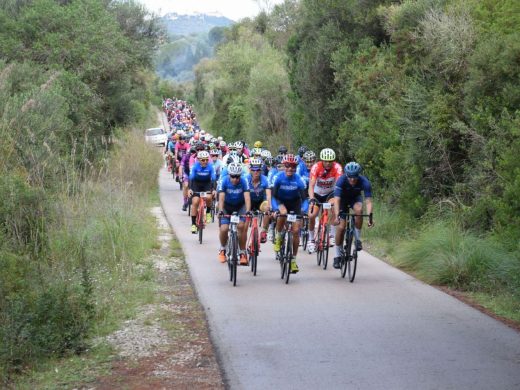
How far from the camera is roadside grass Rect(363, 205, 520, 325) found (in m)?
12.2

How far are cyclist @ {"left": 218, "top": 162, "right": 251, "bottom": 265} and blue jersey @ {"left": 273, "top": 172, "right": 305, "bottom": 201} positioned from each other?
60 centimetres

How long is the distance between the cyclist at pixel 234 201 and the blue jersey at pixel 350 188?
1506 millimetres

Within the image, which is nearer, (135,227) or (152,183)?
(135,227)

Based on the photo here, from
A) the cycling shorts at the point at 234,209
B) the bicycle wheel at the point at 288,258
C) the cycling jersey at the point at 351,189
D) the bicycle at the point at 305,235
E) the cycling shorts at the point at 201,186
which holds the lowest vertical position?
the bicycle at the point at 305,235

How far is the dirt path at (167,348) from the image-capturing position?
8281 mm

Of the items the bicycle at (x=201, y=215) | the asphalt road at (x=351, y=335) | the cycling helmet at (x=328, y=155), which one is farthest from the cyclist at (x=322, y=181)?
the bicycle at (x=201, y=215)

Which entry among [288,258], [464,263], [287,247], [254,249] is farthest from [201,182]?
[464,263]

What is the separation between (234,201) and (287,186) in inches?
38.3

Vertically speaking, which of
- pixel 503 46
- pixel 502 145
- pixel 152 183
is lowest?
pixel 152 183

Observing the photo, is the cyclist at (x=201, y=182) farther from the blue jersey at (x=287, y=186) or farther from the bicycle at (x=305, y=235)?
the blue jersey at (x=287, y=186)

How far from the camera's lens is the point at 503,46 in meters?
16.2

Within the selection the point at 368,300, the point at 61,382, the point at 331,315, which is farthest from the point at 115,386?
the point at 368,300

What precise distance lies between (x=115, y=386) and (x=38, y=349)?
53.4 inches

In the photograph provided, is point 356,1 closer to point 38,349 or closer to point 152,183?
point 152,183
